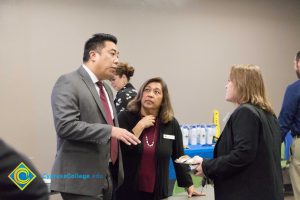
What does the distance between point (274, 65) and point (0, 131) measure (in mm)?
3872

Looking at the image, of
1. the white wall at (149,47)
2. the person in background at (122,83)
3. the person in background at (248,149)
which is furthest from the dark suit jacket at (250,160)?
the white wall at (149,47)

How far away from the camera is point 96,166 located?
6.81ft

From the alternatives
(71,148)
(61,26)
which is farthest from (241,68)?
(61,26)

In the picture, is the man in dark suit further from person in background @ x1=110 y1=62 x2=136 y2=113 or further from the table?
the table

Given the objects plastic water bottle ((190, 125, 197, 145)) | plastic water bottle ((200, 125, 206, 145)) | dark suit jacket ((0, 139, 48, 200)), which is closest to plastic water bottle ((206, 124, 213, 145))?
plastic water bottle ((200, 125, 206, 145))

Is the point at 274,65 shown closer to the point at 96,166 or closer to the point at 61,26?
the point at 61,26

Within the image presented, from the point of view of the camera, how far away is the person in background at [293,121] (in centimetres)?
340

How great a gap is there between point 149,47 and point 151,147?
2.61 meters

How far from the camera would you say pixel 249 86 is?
2.07 m

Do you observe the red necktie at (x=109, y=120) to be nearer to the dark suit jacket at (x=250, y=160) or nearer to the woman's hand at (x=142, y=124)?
the woman's hand at (x=142, y=124)

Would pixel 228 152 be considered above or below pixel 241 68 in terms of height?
below

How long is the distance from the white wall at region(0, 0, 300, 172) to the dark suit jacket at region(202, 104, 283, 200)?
2789 mm

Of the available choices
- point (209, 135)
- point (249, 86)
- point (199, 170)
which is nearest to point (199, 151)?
point (209, 135)

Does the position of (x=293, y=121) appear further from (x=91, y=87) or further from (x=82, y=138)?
(x=82, y=138)
